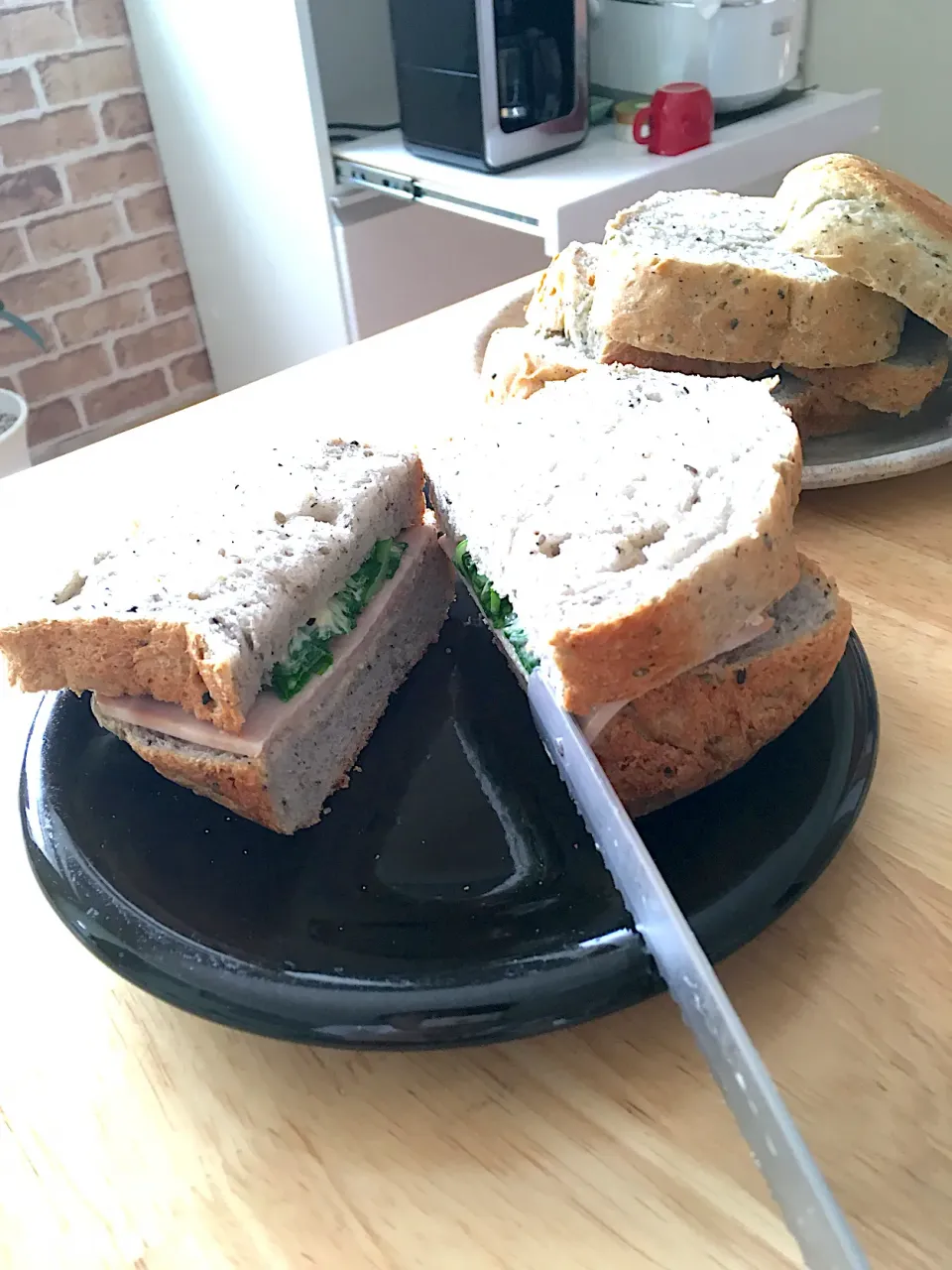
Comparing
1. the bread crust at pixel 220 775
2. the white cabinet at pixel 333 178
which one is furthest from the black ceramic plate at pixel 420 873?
the white cabinet at pixel 333 178

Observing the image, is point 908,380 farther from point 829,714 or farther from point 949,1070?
point 949,1070

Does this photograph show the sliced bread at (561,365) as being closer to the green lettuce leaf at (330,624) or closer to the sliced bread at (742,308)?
the sliced bread at (742,308)

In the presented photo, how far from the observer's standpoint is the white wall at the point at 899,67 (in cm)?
349

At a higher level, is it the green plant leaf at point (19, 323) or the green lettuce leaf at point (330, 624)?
the green lettuce leaf at point (330, 624)

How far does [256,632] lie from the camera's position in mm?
1123

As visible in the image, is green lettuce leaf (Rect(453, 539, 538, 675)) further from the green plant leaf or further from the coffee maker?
the green plant leaf

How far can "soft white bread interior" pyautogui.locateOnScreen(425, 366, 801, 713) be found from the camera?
3.29ft

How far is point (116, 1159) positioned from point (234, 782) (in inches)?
14.2

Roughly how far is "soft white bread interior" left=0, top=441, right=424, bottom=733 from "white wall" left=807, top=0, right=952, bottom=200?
315 centimetres

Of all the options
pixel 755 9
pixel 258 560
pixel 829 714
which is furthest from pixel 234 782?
pixel 755 9

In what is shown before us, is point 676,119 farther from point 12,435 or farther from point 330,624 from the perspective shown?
point 330,624

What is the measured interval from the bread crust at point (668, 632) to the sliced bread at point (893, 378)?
0.56m

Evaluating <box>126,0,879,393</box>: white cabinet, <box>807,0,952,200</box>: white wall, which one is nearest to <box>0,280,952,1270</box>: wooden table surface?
<box>126,0,879,393</box>: white cabinet

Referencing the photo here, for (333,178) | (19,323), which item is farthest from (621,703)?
(19,323)
